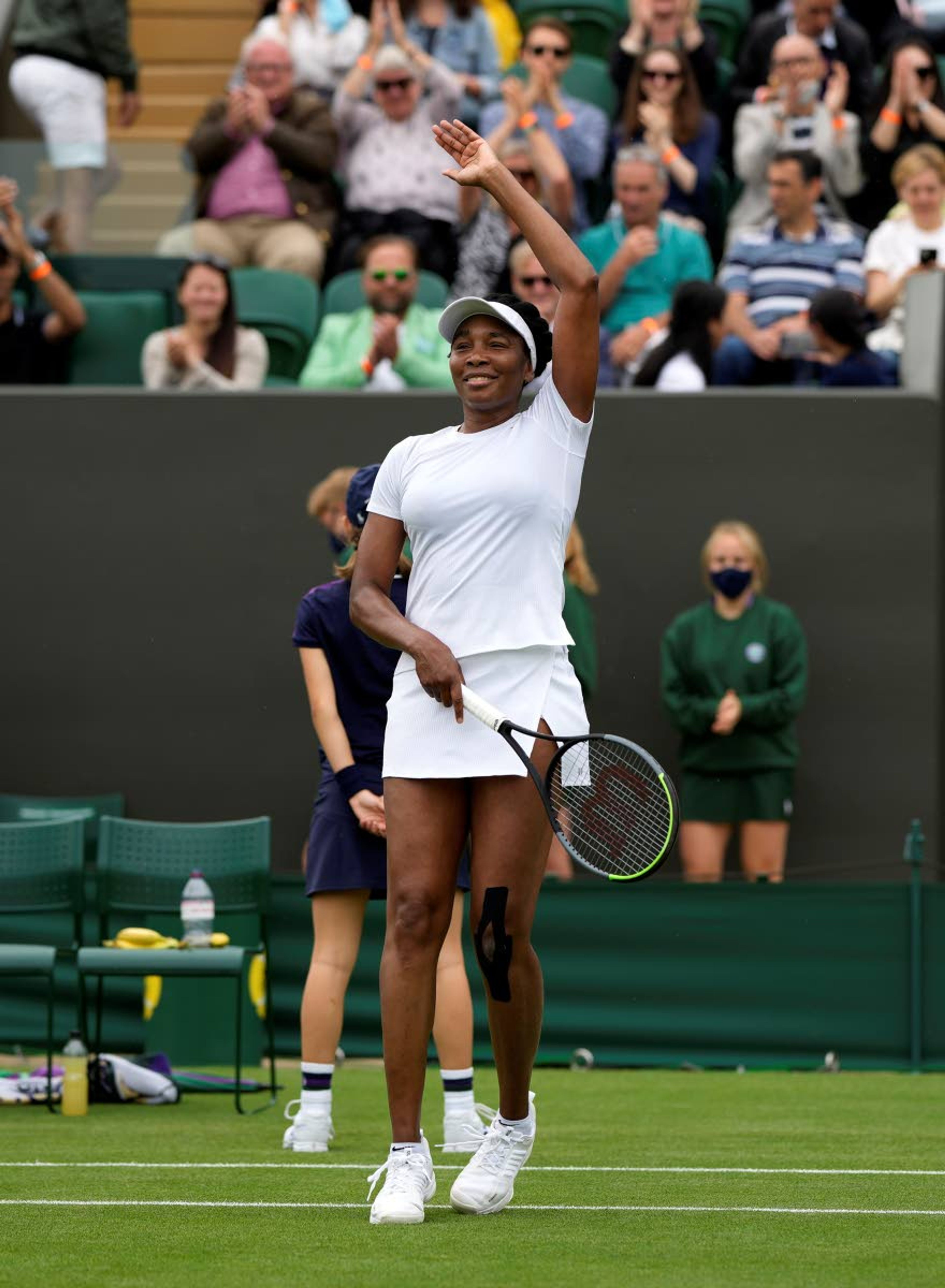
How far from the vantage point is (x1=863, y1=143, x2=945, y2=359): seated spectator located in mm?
12062

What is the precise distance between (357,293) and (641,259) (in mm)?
1602

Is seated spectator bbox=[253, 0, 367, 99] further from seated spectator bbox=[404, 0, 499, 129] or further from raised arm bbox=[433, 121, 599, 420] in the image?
raised arm bbox=[433, 121, 599, 420]

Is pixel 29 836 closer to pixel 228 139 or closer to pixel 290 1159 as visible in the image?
pixel 290 1159

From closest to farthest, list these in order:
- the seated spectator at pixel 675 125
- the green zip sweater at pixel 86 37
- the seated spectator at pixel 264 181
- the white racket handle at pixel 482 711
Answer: the white racket handle at pixel 482 711 < the seated spectator at pixel 264 181 < the seated spectator at pixel 675 125 < the green zip sweater at pixel 86 37

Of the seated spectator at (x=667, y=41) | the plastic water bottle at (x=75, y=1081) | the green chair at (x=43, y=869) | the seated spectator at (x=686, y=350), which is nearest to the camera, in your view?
the plastic water bottle at (x=75, y=1081)

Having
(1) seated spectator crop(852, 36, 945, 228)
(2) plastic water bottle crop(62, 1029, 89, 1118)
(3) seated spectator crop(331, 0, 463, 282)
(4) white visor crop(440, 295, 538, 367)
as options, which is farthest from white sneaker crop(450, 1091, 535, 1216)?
(1) seated spectator crop(852, 36, 945, 228)

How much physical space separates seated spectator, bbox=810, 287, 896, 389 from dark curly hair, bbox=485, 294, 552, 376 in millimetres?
6480

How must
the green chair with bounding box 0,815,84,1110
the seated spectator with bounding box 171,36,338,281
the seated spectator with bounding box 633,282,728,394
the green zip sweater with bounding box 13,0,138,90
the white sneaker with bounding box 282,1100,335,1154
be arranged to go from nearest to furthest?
the white sneaker with bounding box 282,1100,335,1154, the green chair with bounding box 0,815,84,1110, the seated spectator with bounding box 633,282,728,394, the seated spectator with bounding box 171,36,338,281, the green zip sweater with bounding box 13,0,138,90

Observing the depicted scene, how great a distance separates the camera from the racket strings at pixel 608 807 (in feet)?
16.0

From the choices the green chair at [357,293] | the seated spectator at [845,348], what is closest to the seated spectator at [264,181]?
the green chair at [357,293]

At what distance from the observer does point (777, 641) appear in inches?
432

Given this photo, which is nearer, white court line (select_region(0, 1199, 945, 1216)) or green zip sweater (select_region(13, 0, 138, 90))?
white court line (select_region(0, 1199, 945, 1216))

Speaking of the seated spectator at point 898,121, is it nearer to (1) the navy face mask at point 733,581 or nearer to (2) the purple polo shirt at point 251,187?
(1) the navy face mask at point 733,581

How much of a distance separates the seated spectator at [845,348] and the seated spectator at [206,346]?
293 centimetres
